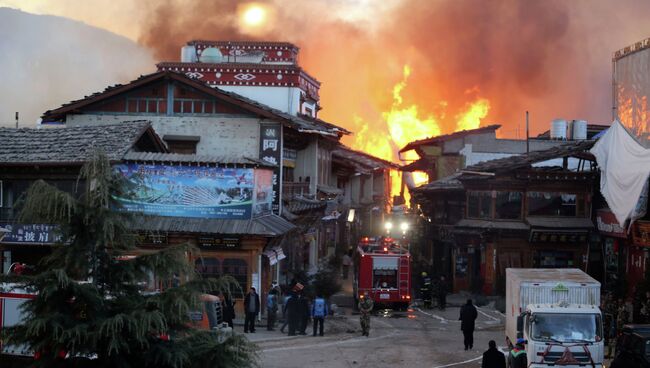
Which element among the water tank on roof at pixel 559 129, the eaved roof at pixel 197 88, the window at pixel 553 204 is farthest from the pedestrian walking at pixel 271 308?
the water tank on roof at pixel 559 129

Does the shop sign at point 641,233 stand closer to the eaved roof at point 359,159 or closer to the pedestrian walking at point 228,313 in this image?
the pedestrian walking at point 228,313

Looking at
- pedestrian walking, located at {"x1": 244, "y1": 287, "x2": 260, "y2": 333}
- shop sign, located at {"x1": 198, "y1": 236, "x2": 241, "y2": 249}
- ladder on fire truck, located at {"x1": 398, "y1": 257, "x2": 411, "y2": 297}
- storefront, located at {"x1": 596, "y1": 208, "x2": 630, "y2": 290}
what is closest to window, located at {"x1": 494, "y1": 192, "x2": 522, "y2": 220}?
storefront, located at {"x1": 596, "y1": 208, "x2": 630, "y2": 290}

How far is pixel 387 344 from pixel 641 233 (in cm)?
1386

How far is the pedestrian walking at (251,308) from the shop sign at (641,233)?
640 inches

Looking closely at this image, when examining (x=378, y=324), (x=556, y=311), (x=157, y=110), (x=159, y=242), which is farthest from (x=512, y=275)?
(x=157, y=110)

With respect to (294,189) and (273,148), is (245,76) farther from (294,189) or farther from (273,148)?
(273,148)

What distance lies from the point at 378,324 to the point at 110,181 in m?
22.6

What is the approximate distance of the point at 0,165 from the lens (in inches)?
1185

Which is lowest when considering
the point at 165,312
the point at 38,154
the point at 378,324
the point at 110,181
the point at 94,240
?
the point at 378,324

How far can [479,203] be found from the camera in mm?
43062

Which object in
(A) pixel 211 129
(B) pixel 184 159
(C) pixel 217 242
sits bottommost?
(C) pixel 217 242

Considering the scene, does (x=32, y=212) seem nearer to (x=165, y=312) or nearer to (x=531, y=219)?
(x=165, y=312)

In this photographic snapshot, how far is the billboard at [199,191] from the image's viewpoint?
30562 mm

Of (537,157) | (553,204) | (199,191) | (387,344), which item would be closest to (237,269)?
(199,191)
